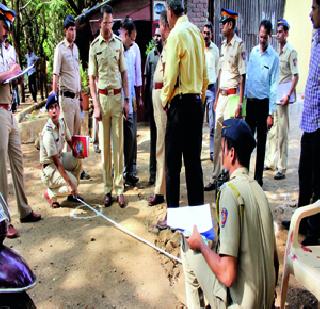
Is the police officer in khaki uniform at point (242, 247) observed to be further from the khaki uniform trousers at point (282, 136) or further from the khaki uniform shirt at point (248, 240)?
the khaki uniform trousers at point (282, 136)

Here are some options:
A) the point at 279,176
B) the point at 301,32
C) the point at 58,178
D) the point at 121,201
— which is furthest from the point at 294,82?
the point at 301,32

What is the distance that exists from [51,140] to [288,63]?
348 cm

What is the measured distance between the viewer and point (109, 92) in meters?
4.71

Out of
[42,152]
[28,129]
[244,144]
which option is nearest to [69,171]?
[42,152]

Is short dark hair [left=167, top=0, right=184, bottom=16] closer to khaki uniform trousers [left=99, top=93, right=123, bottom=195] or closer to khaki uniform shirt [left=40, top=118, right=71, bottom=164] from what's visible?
khaki uniform trousers [left=99, top=93, right=123, bottom=195]

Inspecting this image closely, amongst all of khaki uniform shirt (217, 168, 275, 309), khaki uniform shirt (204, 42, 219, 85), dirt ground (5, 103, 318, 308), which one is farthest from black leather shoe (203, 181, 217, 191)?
khaki uniform shirt (217, 168, 275, 309)

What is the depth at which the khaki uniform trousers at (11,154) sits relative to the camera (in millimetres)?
3873

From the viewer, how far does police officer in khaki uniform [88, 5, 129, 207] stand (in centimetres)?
465

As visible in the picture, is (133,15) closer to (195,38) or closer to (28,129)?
(28,129)

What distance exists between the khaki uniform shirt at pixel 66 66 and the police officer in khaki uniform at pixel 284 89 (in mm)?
2943

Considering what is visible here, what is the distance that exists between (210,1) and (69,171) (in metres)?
5.98

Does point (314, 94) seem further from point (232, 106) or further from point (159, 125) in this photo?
point (159, 125)

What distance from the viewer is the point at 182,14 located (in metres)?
3.69

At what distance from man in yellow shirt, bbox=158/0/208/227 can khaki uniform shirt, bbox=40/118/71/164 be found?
4.91 ft
